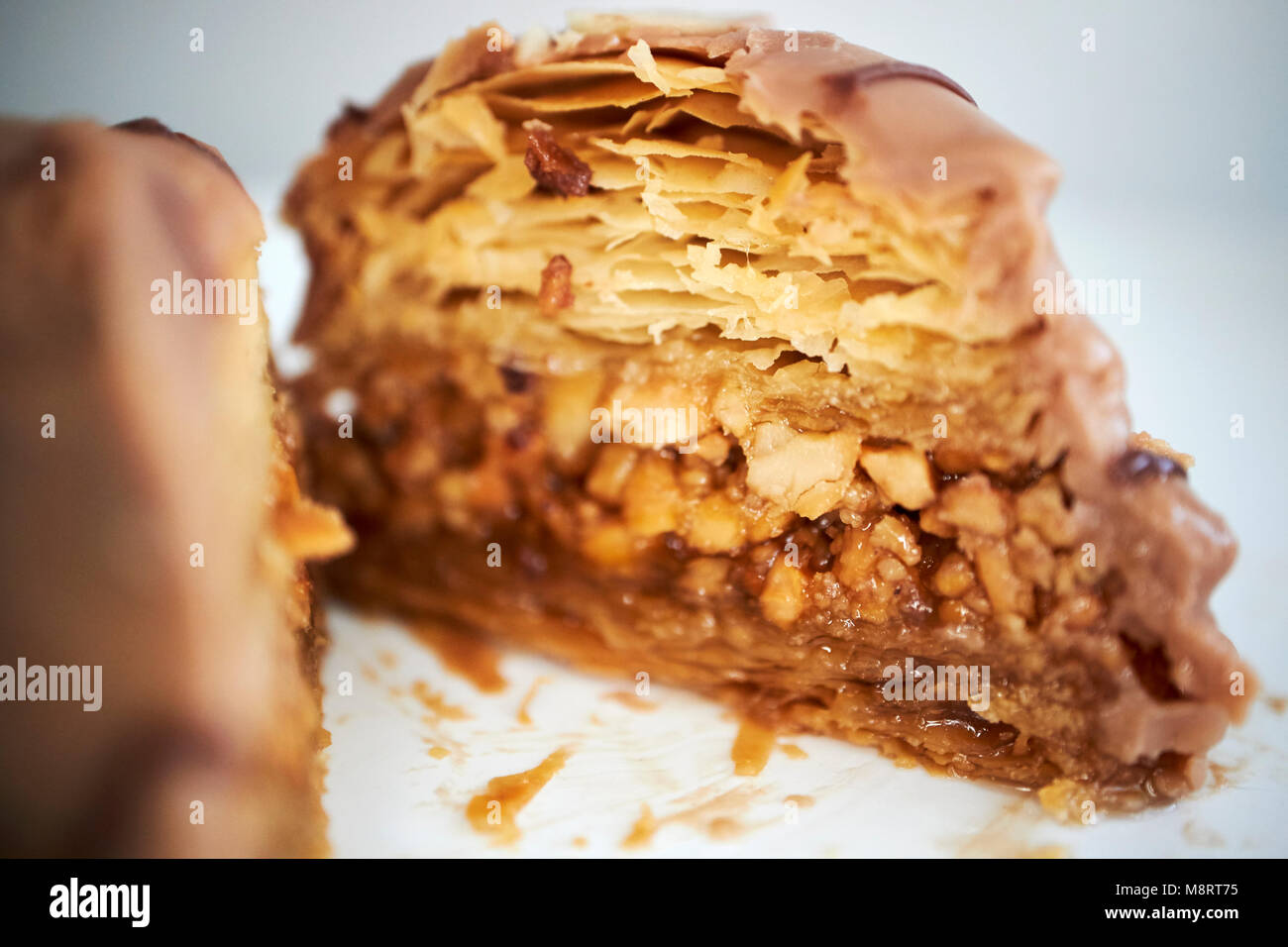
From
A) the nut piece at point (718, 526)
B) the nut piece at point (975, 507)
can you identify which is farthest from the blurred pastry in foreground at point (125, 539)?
the nut piece at point (975, 507)

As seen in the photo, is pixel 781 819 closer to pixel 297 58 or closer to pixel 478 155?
pixel 478 155

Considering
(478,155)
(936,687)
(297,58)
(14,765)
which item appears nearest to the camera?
(14,765)

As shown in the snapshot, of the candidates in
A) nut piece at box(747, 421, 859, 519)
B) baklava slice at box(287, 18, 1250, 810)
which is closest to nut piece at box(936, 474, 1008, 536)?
baklava slice at box(287, 18, 1250, 810)

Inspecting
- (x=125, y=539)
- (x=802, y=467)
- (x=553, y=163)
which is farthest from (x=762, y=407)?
(x=125, y=539)

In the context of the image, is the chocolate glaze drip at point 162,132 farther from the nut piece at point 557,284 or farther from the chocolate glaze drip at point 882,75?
the chocolate glaze drip at point 882,75

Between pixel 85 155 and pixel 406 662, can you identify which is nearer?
pixel 85 155

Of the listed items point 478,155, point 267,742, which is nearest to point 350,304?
point 478,155

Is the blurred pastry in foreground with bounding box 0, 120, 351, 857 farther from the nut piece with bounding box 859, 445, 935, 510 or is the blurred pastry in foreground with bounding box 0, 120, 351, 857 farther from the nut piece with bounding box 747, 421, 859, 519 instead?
the nut piece with bounding box 859, 445, 935, 510
